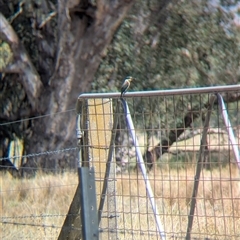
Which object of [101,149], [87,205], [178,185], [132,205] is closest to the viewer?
[87,205]

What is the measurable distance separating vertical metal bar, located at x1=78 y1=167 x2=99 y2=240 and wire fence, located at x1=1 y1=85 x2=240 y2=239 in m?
1.34

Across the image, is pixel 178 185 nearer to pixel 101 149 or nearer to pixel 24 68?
pixel 101 149

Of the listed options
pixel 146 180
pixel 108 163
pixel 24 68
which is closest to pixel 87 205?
pixel 146 180

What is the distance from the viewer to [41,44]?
1490cm

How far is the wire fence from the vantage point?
207 inches

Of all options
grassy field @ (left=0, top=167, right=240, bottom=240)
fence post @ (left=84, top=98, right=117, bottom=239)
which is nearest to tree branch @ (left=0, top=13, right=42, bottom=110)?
grassy field @ (left=0, top=167, right=240, bottom=240)

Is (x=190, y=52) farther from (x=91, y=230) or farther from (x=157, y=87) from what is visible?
(x=91, y=230)

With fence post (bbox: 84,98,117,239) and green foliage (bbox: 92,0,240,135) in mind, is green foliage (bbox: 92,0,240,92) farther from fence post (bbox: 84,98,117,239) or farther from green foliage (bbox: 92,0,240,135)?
fence post (bbox: 84,98,117,239)

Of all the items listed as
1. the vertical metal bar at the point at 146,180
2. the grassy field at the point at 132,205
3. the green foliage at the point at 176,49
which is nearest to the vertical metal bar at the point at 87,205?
the vertical metal bar at the point at 146,180

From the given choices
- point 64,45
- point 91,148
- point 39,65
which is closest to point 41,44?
point 39,65

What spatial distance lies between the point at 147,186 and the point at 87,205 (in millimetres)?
1752

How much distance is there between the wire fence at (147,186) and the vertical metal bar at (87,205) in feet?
4.40

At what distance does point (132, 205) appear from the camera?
752 cm

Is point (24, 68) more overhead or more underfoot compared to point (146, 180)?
more overhead
